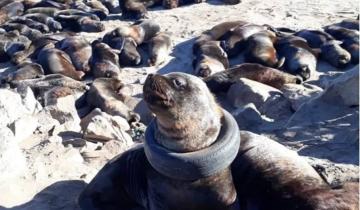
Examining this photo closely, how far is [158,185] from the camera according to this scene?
405 centimetres

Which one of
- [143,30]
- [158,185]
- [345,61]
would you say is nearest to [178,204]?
[158,185]

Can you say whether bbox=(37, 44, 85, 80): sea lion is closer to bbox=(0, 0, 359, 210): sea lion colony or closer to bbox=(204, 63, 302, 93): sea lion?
bbox=(0, 0, 359, 210): sea lion colony

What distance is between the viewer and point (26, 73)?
9.30m

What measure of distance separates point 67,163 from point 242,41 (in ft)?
17.7

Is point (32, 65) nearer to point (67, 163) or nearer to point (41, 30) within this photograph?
point (41, 30)

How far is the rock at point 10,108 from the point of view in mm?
6245

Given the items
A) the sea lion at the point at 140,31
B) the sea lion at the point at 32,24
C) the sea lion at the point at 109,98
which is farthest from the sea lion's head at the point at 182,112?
the sea lion at the point at 32,24

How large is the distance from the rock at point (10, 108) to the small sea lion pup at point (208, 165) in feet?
7.81

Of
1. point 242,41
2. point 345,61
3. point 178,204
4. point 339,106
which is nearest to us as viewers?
point 178,204

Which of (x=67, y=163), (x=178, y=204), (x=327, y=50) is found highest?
(x=178, y=204)

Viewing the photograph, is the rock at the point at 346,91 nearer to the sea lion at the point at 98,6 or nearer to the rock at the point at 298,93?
the rock at the point at 298,93

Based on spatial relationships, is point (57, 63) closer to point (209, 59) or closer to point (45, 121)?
point (209, 59)

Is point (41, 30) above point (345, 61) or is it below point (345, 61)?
below

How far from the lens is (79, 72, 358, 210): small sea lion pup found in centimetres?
379
